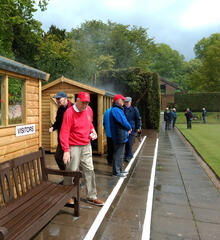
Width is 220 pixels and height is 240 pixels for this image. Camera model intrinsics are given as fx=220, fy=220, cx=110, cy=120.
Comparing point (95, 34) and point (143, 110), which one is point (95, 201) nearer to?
point (143, 110)

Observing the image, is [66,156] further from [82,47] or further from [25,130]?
[82,47]

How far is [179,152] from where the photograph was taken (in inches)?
375

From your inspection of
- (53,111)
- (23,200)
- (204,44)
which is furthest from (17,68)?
(204,44)

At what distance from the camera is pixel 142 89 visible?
18672 mm

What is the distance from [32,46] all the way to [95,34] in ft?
51.9

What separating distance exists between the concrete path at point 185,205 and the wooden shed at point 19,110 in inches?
106

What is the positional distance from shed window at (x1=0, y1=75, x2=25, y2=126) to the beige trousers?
4.31 feet

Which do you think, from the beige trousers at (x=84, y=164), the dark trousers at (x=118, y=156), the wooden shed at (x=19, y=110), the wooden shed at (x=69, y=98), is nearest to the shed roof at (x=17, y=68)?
the wooden shed at (x=19, y=110)

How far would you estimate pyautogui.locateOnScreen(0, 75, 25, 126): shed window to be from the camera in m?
3.77

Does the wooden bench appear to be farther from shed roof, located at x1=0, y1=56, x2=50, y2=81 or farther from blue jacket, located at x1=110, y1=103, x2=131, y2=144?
blue jacket, located at x1=110, y1=103, x2=131, y2=144

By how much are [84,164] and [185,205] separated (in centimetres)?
204

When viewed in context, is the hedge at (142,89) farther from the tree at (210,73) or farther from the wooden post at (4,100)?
the tree at (210,73)

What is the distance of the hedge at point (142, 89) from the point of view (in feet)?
59.2

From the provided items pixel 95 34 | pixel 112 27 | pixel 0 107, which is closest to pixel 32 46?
pixel 95 34
